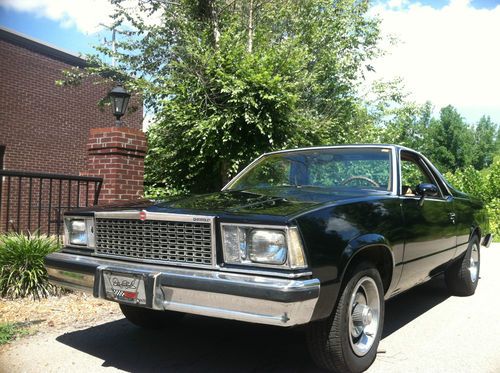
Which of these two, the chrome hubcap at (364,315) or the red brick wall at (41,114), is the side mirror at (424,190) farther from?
the red brick wall at (41,114)

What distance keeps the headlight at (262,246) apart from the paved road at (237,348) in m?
1.02

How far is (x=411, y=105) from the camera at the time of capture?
1543 centimetres

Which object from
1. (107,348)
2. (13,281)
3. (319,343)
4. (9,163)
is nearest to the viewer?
(319,343)

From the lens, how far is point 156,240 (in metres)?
3.24

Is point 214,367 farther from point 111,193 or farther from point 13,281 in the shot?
point 111,193

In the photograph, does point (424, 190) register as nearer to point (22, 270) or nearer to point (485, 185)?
point (22, 270)

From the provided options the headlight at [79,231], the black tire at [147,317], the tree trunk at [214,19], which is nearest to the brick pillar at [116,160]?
the black tire at [147,317]

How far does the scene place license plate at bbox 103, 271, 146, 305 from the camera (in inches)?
120

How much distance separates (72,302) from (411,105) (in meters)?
13.0

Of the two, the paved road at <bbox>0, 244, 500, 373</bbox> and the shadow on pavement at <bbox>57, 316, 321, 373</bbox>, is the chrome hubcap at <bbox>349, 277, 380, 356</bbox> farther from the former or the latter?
the shadow on pavement at <bbox>57, 316, 321, 373</bbox>

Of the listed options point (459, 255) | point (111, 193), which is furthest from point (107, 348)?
point (459, 255)

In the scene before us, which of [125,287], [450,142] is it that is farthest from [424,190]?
[450,142]

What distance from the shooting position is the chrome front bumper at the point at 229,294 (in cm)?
264

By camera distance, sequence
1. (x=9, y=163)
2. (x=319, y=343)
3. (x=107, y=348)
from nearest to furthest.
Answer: (x=319, y=343) < (x=107, y=348) < (x=9, y=163)
